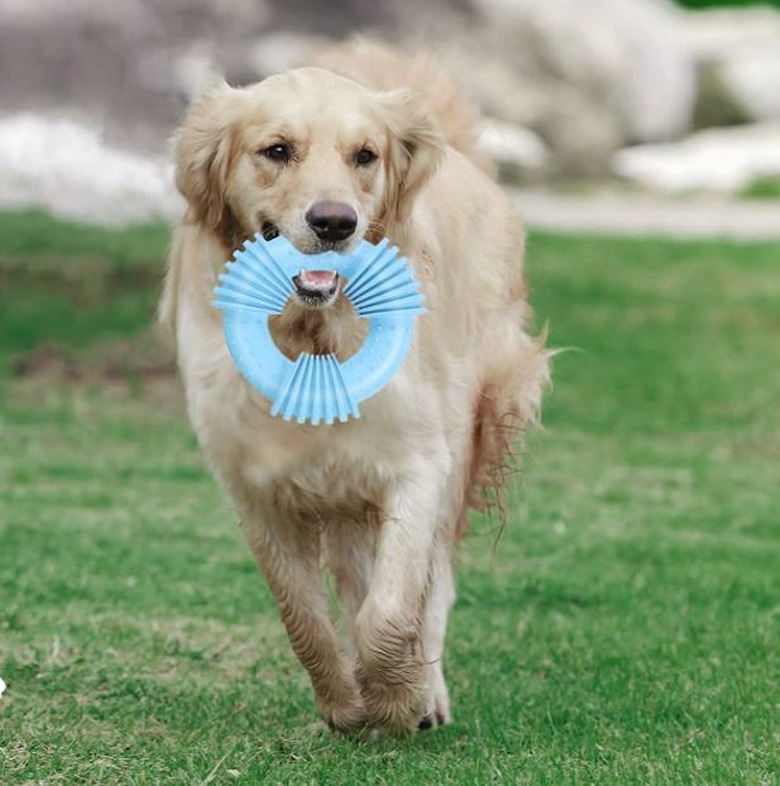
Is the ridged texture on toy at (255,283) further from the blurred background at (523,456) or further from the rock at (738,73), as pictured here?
the rock at (738,73)

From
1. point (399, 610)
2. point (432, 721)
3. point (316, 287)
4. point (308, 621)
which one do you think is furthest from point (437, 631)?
point (316, 287)

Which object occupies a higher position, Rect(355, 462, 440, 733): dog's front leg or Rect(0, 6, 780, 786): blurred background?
Rect(355, 462, 440, 733): dog's front leg

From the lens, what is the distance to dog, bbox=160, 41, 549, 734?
4.91 metres

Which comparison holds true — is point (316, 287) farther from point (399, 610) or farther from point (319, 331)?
point (399, 610)

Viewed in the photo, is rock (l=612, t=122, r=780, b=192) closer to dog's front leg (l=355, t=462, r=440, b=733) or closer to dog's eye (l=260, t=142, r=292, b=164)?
dog's front leg (l=355, t=462, r=440, b=733)

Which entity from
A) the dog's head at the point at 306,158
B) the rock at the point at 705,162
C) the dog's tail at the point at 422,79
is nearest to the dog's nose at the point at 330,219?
the dog's head at the point at 306,158

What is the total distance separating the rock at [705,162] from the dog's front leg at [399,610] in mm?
14962

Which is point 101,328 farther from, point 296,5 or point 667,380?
point 296,5

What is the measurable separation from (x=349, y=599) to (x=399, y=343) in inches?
46.2

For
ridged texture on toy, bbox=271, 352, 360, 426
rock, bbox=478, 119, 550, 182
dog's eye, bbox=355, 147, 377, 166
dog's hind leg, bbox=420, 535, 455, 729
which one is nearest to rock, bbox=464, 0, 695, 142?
rock, bbox=478, 119, 550, 182

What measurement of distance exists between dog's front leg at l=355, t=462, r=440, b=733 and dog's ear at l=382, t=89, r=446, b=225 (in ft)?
2.38

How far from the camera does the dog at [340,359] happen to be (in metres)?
4.91

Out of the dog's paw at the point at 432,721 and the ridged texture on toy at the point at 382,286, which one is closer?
the ridged texture on toy at the point at 382,286

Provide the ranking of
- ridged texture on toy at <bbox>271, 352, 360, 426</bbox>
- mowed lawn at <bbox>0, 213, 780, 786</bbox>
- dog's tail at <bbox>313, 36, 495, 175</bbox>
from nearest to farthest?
ridged texture on toy at <bbox>271, 352, 360, 426</bbox> < mowed lawn at <bbox>0, 213, 780, 786</bbox> < dog's tail at <bbox>313, 36, 495, 175</bbox>
